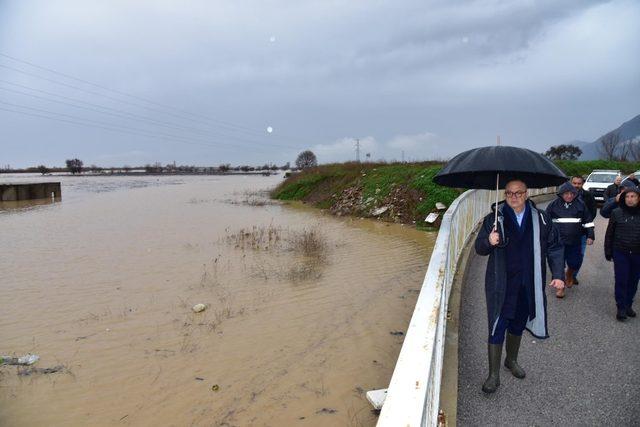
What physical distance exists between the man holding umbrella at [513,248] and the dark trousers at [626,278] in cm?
222

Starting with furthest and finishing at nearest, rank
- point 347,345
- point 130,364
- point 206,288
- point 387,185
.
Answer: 1. point 387,185
2. point 206,288
3. point 347,345
4. point 130,364

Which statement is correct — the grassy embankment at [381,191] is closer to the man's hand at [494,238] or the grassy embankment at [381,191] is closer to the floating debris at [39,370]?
the man's hand at [494,238]

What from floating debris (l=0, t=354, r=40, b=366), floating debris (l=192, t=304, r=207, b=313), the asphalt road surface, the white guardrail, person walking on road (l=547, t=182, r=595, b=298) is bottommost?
floating debris (l=0, t=354, r=40, b=366)

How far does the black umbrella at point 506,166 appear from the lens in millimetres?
3340

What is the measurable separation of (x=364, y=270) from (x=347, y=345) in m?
4.07

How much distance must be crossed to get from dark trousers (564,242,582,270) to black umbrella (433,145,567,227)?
279 cm

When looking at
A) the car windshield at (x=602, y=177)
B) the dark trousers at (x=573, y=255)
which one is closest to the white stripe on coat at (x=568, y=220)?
the dark trousers at (x=573, y=255)

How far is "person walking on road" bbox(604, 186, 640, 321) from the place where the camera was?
5066 millimetres

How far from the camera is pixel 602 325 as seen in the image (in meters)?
4.97

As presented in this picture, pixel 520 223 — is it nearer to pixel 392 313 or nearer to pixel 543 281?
pixel 543 281

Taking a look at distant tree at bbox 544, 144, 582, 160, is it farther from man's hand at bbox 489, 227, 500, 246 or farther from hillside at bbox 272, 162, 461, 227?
man's hand at bbox 489, 227, 500, 246

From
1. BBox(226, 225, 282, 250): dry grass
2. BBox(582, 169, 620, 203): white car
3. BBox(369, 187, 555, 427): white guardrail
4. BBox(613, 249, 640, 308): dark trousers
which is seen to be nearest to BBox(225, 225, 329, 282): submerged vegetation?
BBox(226, 225, 282, 250): dry grass

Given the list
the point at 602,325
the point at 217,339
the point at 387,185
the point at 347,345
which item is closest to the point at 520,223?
the point at 602,325

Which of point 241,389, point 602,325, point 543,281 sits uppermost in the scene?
point 543,281
